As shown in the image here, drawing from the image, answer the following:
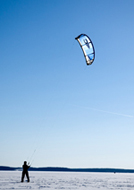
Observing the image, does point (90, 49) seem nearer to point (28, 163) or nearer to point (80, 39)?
point (80, 39)

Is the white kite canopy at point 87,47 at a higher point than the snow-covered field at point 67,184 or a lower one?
higher

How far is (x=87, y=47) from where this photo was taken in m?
13.6

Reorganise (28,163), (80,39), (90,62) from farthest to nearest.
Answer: (28,163) < (80,39) < (90,62)

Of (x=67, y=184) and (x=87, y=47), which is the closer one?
(x=87, y=47)

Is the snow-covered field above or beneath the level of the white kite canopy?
beneath

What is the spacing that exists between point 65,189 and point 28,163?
472cm

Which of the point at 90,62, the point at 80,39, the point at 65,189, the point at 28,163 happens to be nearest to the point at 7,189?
the point at 65,189

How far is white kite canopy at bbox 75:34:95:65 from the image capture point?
13125mm

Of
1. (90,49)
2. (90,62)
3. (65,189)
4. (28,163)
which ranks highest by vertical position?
(90,49)

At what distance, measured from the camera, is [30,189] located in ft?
40.2

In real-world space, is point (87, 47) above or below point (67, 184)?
above

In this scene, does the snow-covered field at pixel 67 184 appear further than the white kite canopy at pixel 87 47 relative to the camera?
Yes

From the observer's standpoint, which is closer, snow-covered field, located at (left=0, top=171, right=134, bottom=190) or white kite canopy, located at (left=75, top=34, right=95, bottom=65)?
white kite canopy, located at (left=75, top=34, right=95, bottom=65)

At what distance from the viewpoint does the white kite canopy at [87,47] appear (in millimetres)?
13125
